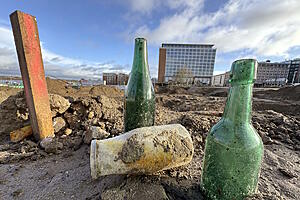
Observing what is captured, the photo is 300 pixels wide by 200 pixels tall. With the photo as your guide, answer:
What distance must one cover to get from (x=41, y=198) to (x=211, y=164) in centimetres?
153

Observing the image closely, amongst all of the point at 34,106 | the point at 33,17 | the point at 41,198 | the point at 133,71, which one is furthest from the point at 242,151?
the point at 33,17

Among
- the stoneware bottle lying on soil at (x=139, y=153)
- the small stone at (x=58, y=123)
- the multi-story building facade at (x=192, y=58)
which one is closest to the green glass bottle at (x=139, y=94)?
the stoneware bottle lying on soil at (x=139, y=153)

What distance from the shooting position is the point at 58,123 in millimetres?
Answer: 2518

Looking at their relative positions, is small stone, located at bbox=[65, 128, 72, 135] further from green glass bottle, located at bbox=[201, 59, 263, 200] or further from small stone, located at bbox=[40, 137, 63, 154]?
green glass bottle, located at bbox=[201, 59, 263, 200]

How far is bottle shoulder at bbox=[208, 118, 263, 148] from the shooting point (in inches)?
30.2

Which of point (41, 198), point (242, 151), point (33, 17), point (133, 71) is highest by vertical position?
point (33, 17)

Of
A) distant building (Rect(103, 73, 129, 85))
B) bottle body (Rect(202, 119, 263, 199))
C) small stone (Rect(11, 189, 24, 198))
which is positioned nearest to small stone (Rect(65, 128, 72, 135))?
small stone (Rect(11, 189, 24, 198))

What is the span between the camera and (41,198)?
1249mm

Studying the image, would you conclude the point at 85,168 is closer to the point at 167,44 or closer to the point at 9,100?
the point at 9,100

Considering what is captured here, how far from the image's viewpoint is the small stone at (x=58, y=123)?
246 centimetres

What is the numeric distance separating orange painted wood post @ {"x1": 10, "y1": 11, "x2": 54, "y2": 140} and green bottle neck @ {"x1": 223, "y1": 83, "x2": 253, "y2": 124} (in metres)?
2.61

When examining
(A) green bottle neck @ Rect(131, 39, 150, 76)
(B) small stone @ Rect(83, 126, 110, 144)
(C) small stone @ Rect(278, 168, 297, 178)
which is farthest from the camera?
(B) small stone @ Rect(83, 126, 110, 144)

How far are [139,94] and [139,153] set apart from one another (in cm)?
59

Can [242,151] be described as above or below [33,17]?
below
